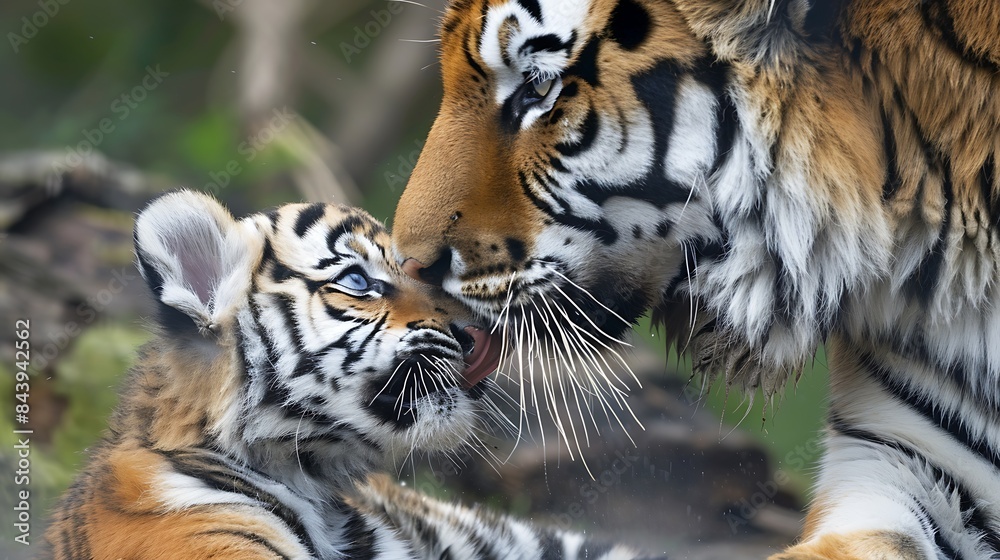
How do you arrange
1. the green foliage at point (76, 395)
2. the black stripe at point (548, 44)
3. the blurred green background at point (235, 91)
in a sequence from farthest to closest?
the blurred green background at point (235, 91), the green foliage at point (76, 395), the black stripe at point (548, 44)

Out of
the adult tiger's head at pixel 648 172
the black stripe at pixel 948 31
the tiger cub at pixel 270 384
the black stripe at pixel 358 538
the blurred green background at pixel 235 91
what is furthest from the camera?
the blurred green background at pixel 235 91

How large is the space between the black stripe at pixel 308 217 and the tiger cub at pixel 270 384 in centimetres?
2

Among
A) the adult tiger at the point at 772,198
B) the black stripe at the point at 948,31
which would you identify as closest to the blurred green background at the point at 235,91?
the adult tiger at the point at 772,198

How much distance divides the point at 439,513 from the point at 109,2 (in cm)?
409

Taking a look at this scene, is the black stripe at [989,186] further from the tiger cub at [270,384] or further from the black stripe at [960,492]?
the tiger cub at [270,384]

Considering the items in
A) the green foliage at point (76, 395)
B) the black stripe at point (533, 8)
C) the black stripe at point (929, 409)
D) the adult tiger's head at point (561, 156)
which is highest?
the black stripe at point (533, 8)

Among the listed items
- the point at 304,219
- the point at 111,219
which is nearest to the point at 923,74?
the point at 304,219

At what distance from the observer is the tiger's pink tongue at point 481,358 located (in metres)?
1.94

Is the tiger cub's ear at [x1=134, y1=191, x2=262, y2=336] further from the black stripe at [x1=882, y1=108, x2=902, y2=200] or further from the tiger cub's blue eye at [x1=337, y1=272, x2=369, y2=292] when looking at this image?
the black stripe at [x1=882, y1=108, x2=902, y2=200]

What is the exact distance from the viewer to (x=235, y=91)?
17.0 feet

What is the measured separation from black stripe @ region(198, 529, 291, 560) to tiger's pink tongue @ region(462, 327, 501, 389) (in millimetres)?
494

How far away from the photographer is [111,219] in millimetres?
3682

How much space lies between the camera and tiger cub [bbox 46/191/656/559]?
1909mm

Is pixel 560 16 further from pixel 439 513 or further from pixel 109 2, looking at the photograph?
pixel 109 2
